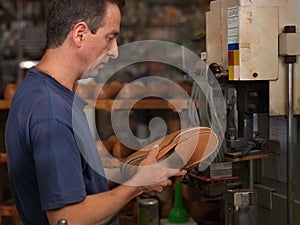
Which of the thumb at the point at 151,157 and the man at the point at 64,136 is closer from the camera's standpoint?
the man at the point at 64,136

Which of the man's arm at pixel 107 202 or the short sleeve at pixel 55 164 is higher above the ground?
the short sleeve at pixel 55 164

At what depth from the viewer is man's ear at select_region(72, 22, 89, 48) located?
1.29 metres

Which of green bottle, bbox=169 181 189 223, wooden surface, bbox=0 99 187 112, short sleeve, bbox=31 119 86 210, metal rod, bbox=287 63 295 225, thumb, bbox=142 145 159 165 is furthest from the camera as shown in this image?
wooden surface, bbox=0 99 187 112

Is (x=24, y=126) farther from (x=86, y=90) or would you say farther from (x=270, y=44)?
(x=86, y=90)

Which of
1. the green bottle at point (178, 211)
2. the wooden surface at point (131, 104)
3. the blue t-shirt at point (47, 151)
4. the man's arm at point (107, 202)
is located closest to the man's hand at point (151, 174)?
the man's arm at point (107, 202)

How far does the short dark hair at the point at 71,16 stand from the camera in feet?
4.25

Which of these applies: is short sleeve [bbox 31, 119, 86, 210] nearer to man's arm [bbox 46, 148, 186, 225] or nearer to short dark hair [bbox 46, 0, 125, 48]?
man's arm [bbox 46, 148, 186, 225]

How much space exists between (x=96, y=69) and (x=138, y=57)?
2.25 m

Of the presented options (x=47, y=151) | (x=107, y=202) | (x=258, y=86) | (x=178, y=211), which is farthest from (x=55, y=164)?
(x=178, y=211)

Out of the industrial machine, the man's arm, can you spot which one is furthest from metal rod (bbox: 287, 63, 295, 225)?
the man's arm

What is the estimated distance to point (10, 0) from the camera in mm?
4230

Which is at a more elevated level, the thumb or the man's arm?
the thumb

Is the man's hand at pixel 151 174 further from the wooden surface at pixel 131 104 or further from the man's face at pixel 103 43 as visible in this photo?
the wooden surface at pixel 131 104

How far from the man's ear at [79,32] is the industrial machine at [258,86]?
0.37 meters
